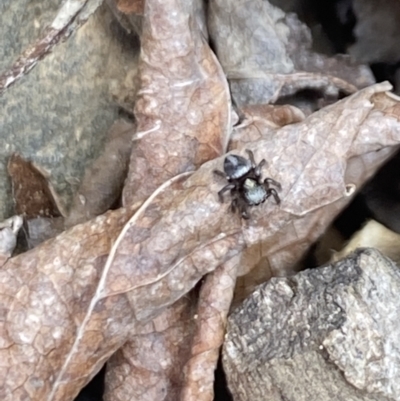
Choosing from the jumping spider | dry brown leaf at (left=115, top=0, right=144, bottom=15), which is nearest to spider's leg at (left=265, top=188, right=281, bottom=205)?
the jumping spider

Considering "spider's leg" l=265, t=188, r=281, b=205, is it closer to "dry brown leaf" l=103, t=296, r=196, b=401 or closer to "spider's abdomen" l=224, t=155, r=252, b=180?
"spider's abdomen" l=224, t=155, r=252, b=180

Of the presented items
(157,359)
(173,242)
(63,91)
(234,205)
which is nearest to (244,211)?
(234,205)

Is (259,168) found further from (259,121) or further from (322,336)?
(322,336)

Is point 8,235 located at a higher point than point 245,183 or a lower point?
higher

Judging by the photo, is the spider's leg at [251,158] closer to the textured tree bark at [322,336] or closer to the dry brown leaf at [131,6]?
the textured tree bark at [322,336]

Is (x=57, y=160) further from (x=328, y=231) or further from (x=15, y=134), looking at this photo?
(x=328, y=231)

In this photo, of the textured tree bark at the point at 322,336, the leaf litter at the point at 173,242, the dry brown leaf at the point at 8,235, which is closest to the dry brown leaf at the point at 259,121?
the leaf litter at the point at 173,242

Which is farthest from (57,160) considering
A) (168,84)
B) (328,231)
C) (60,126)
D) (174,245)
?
(328,231)
